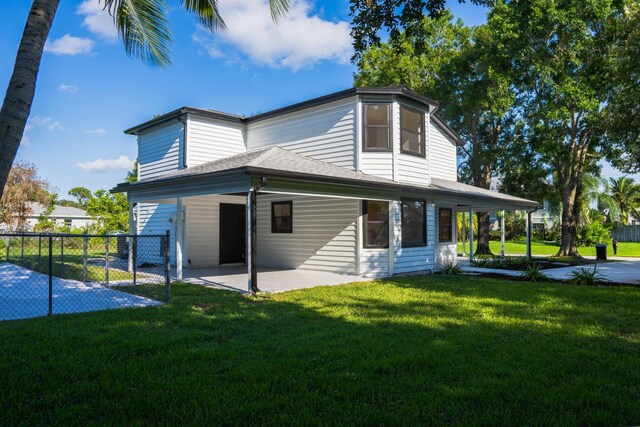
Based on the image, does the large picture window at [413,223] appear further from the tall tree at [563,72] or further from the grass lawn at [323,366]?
the tall tree at [563,72]

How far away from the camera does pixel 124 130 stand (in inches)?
664

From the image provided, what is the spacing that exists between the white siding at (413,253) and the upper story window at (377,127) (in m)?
1.79

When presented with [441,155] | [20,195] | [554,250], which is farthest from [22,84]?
[554,250]

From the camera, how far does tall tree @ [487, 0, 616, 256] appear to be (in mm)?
17531

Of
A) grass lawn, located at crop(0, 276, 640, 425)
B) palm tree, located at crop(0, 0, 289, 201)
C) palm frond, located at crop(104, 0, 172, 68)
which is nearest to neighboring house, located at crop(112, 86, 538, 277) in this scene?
palm frond, located at crop(104, 0, 172, 68)

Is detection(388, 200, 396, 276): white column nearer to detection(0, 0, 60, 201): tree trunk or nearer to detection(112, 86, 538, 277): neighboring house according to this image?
detection(112, 86, 538, 277): neighboring house

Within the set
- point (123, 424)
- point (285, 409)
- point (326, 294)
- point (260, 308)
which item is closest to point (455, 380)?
point (285, 409)

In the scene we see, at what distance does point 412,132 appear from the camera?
13.2 m

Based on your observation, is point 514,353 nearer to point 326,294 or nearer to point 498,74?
point 326,294

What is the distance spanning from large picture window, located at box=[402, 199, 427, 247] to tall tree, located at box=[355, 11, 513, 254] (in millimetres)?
9464

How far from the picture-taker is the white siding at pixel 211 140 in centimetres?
1419

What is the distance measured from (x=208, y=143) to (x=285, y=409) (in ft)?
40.8

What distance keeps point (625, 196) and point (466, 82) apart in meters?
27.8

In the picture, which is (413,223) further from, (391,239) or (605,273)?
(605,273)
